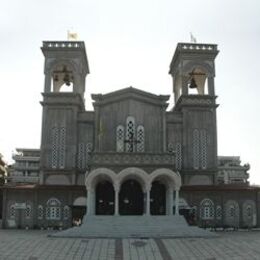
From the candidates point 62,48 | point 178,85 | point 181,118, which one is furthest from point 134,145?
point 62,48

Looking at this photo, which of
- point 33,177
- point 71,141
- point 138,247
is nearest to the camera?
point 138,247

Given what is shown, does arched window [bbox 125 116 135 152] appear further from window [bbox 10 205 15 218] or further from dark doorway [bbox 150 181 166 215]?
window [bbox 10 205 15 218]

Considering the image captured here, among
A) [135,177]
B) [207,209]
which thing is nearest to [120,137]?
[135,177]

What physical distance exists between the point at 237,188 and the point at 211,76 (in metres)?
11.5

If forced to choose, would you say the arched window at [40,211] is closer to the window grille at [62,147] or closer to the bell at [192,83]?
the window grille at [62,147]

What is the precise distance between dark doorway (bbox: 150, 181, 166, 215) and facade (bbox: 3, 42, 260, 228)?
9 centimetres

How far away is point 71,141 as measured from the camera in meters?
42.3

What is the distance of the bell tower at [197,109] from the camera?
1673 inches

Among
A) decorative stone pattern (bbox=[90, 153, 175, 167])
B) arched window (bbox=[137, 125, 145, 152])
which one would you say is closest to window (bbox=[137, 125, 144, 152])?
arched window (bbox=[137, 125, 145, 152])

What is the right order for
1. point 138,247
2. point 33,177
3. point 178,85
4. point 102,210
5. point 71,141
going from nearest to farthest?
point 138,247 → point 102,210 → point 71,141 → point 178,85 → point 33,177

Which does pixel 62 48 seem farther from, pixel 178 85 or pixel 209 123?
pixel 209 123

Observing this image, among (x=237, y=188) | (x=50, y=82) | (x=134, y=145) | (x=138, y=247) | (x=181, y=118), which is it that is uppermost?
(x=50, y=82)

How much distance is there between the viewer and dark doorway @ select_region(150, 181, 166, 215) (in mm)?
39656

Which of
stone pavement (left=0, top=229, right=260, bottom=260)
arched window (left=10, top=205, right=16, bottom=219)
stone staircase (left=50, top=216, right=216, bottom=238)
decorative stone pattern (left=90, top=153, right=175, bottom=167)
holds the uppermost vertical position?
decorative stone pattern (left=90, top=153, right=175, bottom=167)
